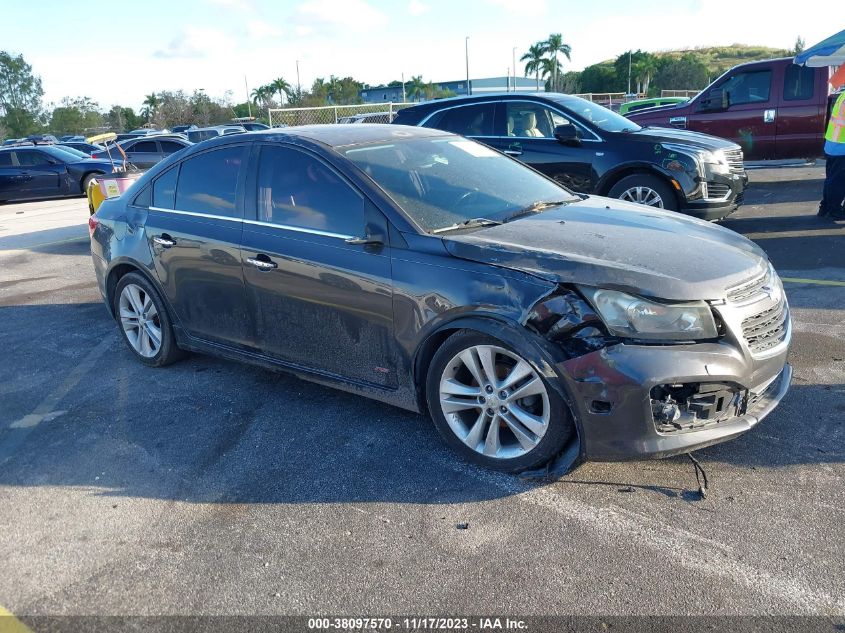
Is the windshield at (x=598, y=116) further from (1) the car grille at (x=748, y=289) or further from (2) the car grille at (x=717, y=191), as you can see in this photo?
(1) the car grille at (x=748, y=289)

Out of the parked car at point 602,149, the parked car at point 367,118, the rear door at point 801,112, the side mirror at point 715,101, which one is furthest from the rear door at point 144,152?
the rear door at point 801,112

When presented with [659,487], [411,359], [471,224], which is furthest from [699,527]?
[471,224]

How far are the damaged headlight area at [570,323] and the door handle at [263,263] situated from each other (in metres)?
1.70

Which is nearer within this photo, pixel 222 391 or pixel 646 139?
pixel 222 391

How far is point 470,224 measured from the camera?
3967 mm

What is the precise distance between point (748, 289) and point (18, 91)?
266 feet

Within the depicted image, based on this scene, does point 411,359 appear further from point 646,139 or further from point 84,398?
point 646,139

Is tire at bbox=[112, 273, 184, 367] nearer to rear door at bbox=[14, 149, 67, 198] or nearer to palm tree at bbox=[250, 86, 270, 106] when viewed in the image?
rear door at bbox=[14, 149, 67, 198]

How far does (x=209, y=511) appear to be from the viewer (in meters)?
3.44

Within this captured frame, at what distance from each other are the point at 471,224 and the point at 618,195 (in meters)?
5.08

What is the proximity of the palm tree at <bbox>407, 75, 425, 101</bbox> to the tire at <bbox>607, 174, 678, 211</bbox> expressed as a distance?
168 feet

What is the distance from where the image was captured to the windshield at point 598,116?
8.82 m

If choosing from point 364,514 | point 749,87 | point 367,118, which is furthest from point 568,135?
point 367,118

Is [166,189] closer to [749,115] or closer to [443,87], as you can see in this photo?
[749,115]
